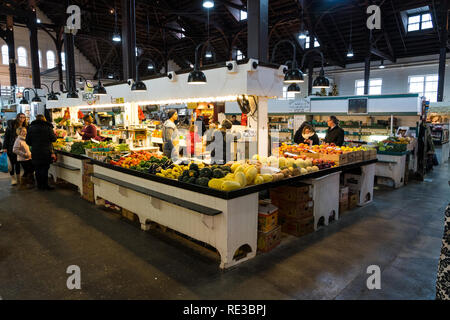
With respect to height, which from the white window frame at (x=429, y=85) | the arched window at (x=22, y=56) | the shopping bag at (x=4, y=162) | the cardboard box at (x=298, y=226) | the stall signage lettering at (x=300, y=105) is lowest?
the cardboard box at (x=298, y=226)

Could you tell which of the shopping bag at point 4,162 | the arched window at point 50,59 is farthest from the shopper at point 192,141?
the arched window at point 50,59

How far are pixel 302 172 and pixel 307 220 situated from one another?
2.42ft

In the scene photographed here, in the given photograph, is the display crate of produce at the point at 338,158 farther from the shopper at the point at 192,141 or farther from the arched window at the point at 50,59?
the arched window at the point at 50,59

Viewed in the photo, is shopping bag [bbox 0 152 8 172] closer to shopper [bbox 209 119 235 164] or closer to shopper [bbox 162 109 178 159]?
shopper [bbox 162 109 178 159]

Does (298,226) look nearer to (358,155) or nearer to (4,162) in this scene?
(358,155)

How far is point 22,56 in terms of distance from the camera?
74.2 ft

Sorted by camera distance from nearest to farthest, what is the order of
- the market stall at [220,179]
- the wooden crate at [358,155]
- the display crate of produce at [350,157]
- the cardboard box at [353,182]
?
the market stall at [220,179] < the display crate of produce at [350,157] < the wooden crate at [358,155] < the cardboard box at [353,182]

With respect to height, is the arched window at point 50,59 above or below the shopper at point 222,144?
above

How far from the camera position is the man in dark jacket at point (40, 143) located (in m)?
7.12

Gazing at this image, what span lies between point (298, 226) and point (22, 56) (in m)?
25.6

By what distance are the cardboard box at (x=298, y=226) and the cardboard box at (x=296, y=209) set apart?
0.06m

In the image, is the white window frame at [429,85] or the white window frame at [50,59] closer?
the white window frame at [429,85]

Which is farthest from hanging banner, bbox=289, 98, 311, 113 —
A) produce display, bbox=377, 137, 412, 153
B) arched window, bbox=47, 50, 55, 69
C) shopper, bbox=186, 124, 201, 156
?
arched window, bbox=47, 50, 55, 69

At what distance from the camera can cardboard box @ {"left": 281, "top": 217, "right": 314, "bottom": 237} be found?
456cm
